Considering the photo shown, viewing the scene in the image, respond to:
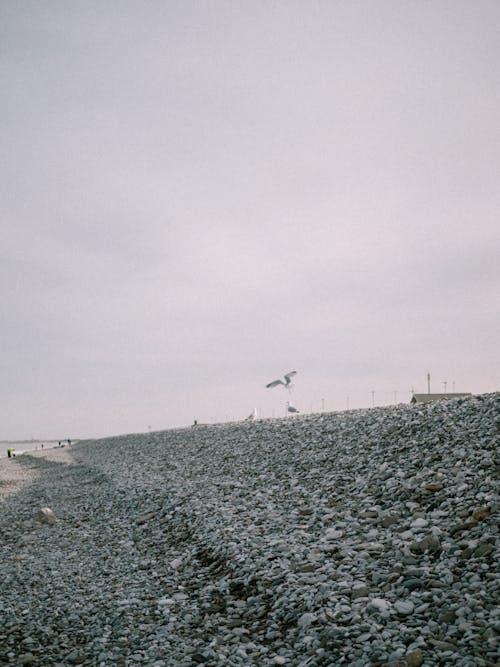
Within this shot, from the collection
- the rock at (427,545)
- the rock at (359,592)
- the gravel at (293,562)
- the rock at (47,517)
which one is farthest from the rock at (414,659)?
the rock at (47,517)

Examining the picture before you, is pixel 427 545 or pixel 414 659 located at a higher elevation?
pixel 427 545

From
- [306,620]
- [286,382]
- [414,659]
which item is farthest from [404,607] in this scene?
[286,382]

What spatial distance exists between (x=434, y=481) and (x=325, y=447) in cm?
667

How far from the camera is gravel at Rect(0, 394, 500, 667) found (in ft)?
22.7

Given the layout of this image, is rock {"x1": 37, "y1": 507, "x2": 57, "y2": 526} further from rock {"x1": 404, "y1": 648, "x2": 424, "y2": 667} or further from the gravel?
rock {"x1": 404, "y1": 648, "x2": 424, "y2": 667}

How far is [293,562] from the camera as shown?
376 inches

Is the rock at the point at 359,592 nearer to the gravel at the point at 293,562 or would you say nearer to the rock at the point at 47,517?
the gravel at the point at 293,562

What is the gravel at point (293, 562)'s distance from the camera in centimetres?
693

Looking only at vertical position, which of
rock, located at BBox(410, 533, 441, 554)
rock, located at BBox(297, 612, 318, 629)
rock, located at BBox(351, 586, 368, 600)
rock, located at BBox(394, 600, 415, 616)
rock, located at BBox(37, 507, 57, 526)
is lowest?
rock, located at BBox(37, 507, 57, 526)

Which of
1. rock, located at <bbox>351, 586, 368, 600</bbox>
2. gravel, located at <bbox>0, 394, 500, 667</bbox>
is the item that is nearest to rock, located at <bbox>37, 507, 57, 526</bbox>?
gravel, located at <bbox>0, 394, 500, 667</bbox>

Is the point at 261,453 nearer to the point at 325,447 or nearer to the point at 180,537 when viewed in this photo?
the point at 325,447

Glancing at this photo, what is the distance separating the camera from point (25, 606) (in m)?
10.3

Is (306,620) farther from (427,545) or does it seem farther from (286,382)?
(286,382)

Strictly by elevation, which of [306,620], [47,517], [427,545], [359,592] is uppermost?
[427,545]
